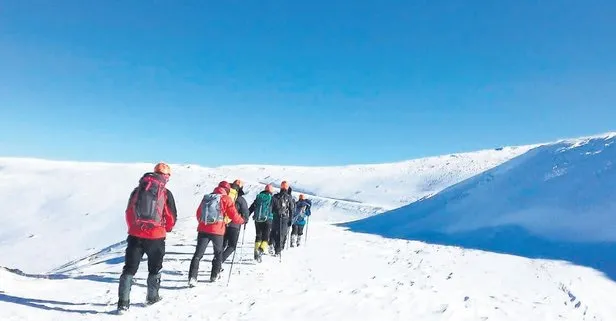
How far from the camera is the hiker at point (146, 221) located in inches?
290

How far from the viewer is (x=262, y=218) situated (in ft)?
43.5

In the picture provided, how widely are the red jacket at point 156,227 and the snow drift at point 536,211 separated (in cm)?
1323

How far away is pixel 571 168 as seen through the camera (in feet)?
94.9

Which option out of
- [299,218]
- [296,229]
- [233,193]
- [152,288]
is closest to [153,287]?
[152,288]

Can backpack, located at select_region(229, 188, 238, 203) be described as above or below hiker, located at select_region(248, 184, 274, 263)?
above

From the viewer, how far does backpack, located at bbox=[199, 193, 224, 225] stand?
31.6 feet

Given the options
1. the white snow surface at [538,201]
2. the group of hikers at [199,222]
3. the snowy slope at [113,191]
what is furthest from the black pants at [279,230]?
the snowy slope at [113,191]

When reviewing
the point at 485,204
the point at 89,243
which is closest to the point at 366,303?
the point at 485,204

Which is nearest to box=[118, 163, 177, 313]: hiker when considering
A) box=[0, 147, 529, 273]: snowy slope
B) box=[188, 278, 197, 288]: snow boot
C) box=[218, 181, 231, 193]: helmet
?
box=[188, 278, 197, 288]: snow boot

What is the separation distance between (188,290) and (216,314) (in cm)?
184

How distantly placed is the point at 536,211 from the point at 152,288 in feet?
70.5

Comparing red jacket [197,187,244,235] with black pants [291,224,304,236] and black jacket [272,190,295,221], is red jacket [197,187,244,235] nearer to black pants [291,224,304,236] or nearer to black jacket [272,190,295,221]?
black jacket [272,190,295,221]

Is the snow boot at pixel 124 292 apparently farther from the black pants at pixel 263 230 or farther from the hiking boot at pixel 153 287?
the black pants at pixel 263 230

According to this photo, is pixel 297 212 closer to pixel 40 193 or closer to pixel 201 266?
pixel 201 266
